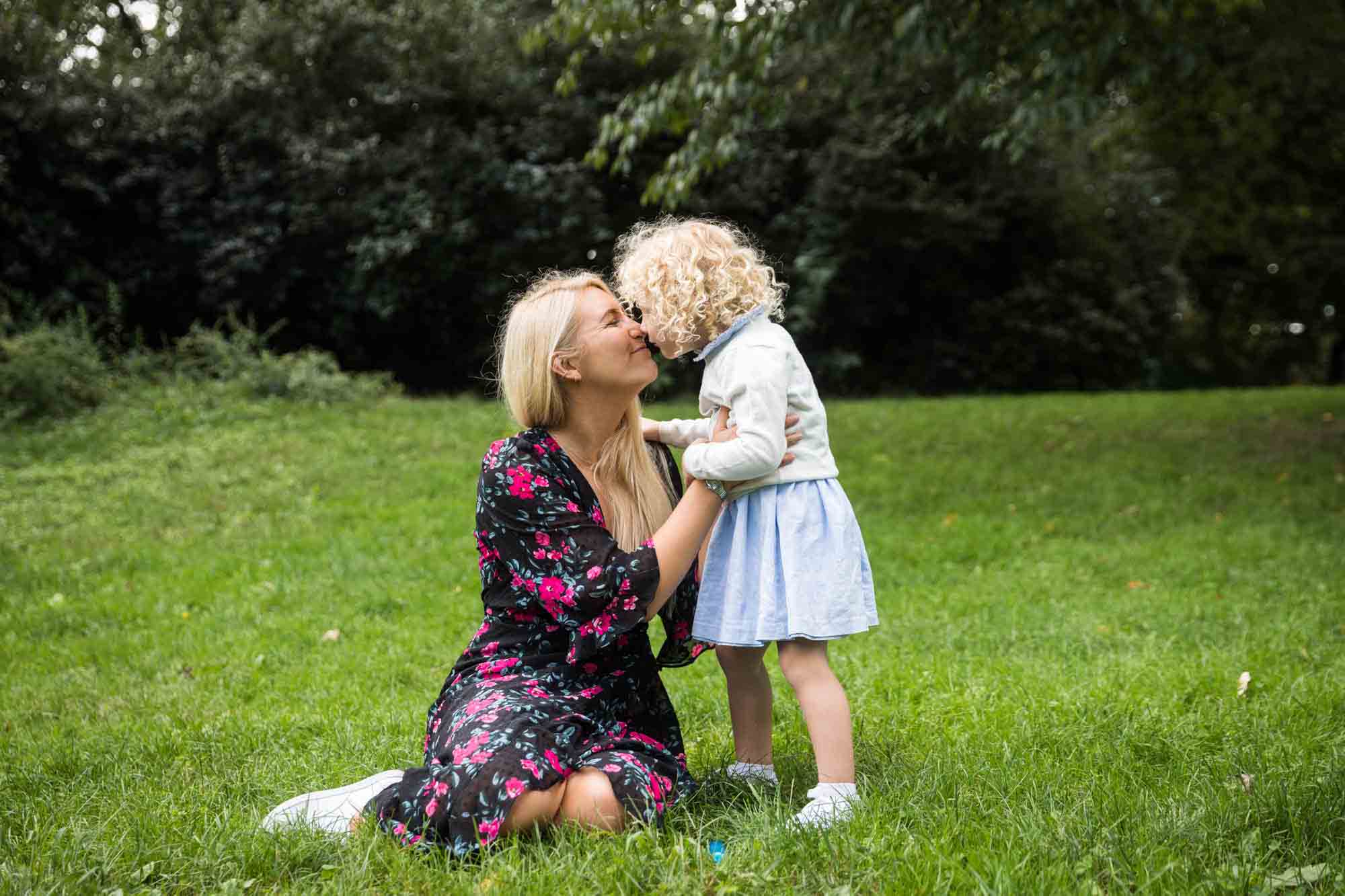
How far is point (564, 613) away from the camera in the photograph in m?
2.62

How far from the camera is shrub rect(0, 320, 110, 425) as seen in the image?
10.3 meters

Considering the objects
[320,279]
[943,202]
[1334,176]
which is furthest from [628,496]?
[1334,176]

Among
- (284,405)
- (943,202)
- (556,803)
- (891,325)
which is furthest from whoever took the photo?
(891,325)

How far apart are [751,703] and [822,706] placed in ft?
1.24

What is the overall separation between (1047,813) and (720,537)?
986 mm

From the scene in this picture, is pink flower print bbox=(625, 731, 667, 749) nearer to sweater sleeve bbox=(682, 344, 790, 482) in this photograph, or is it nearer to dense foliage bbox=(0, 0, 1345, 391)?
sweater sleeve bbox=(682, 344, 790, 482)

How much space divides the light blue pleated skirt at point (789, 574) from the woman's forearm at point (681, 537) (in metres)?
0.12

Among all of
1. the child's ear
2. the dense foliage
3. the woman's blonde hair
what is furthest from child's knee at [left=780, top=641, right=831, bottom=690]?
the dense foliage

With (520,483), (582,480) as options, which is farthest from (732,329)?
(520,483)

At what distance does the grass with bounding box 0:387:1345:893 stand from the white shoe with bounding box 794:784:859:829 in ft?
0.18

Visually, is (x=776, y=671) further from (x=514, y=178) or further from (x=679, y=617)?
(x=514, y=178)

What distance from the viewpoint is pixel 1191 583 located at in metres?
5.35

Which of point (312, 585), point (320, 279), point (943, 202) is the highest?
point (943, 202)

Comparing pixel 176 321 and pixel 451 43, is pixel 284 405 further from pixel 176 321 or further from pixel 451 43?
pixel 451 43
